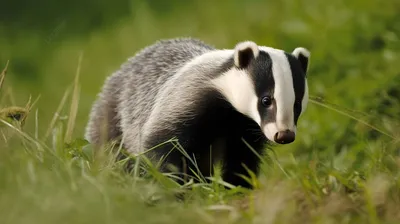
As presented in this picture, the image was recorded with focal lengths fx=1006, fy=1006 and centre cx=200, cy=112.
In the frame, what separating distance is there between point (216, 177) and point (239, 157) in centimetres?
109

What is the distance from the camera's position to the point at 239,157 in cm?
525

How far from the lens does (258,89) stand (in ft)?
15.2

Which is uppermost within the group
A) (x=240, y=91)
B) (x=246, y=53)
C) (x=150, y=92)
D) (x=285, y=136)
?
(x=246, y=53)

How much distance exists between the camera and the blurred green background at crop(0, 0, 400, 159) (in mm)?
7223

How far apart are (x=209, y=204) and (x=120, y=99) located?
2150 mm

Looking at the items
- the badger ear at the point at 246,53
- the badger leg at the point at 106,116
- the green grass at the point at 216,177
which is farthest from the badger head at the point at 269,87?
the badger leg at the point at 106,116

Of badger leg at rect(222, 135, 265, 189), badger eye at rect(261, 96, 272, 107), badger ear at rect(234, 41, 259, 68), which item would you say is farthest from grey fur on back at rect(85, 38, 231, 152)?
badger eye at rect(261, 96, 272, 107)

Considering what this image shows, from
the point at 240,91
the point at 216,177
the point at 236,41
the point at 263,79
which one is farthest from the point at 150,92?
the point at 236,41

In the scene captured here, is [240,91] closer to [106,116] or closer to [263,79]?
[263,79]

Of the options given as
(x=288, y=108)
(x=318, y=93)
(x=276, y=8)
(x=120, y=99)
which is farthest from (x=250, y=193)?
(x=276, y=8)

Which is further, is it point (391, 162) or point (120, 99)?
point (120, 99)

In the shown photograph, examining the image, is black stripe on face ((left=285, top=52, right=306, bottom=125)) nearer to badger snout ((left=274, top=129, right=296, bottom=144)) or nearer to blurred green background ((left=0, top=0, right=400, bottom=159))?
badger snout ((left=274, top=129, right=296, bottom=144))

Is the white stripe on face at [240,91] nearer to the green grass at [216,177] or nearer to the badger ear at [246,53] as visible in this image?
the badger ear at [246,53]

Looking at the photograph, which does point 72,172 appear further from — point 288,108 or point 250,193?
point 288,108
